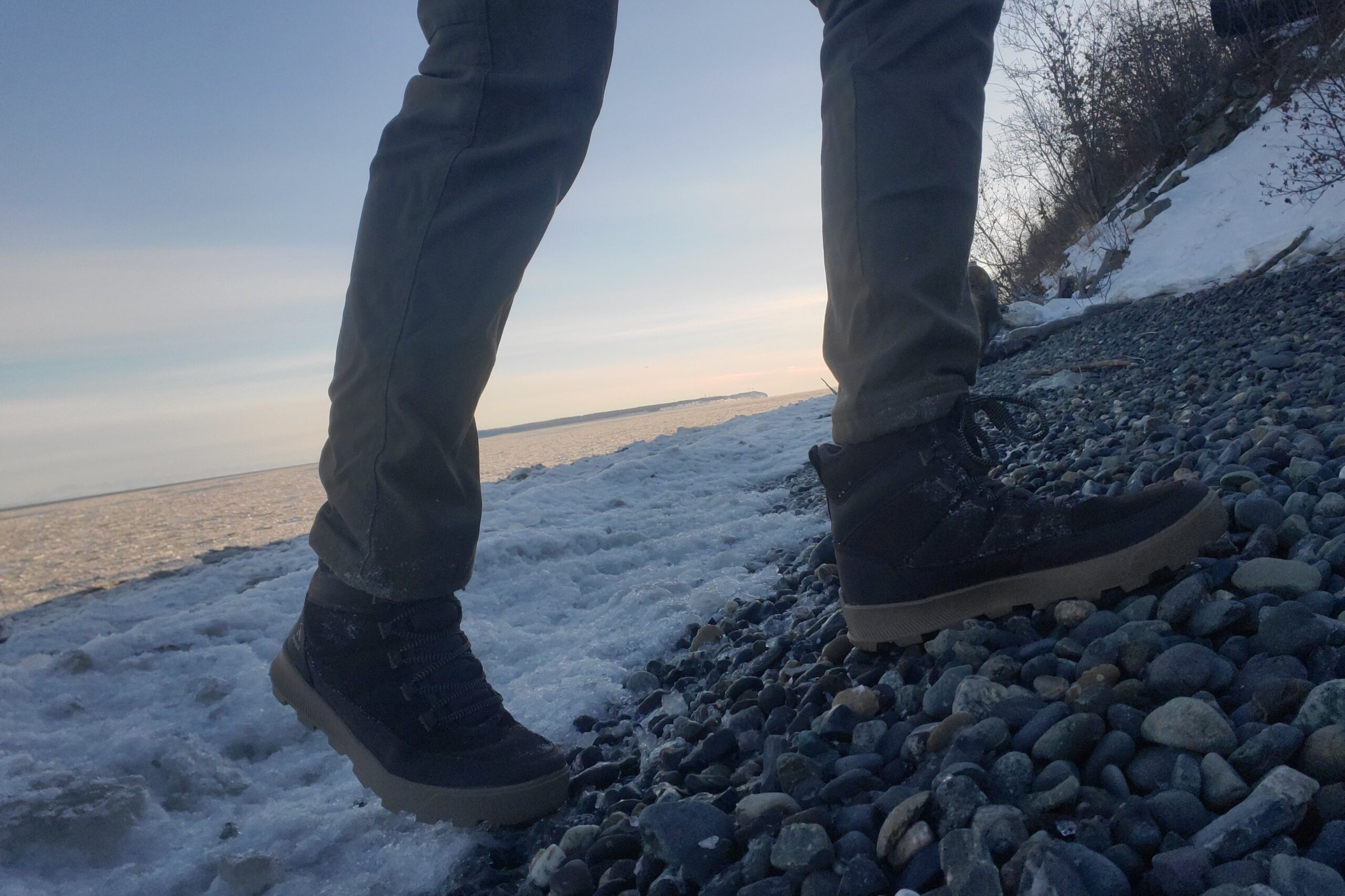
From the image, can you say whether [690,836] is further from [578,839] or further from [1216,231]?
[1216,231]

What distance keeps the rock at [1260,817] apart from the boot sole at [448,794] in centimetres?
91

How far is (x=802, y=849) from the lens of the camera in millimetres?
897

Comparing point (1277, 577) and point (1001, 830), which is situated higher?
point (1277, 577)

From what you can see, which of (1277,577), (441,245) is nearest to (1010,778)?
(1277,577)

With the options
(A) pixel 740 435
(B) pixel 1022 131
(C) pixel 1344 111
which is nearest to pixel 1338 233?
(C) pixel 1344 111

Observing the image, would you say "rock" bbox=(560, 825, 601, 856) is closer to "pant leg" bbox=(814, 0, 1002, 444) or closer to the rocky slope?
the rocky slope

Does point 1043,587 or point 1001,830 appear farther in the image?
point 1043,587

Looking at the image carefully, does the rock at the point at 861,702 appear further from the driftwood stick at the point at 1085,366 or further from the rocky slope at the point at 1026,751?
the driftwood stick at the point at 1085,366

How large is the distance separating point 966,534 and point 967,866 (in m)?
0.63

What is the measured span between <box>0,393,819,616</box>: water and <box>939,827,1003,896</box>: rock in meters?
4.22

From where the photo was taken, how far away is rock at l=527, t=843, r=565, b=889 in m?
1.09

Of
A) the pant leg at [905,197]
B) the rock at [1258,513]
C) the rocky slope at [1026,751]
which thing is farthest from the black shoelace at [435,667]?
the rock at [1258,513]

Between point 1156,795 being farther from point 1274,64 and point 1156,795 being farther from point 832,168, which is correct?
point 1274,64

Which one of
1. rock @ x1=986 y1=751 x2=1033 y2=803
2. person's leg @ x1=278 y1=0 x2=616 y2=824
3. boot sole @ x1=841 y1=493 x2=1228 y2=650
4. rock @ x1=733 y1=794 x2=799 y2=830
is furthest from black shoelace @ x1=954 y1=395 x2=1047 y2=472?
person's leg @ x1=278 y1=0 x2=616 y2=824
